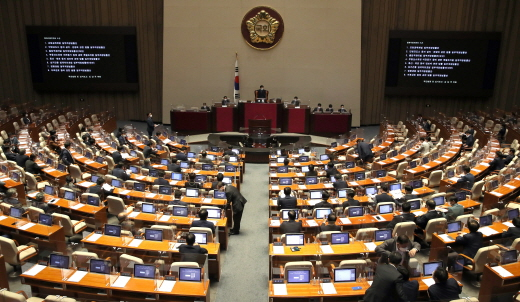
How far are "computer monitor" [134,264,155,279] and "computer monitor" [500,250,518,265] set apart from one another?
551 cm

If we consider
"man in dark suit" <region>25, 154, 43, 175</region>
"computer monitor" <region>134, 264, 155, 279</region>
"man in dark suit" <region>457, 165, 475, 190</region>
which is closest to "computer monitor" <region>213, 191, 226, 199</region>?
"computer monitor" <region>134, 264, 155, 279</region>

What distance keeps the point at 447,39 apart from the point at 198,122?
1271cm

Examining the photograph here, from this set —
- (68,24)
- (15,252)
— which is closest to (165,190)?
(15,252)

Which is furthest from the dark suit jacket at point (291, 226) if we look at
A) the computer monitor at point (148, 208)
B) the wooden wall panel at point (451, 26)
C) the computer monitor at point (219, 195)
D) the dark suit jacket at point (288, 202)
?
the wooden wall panel at point (451, 26)

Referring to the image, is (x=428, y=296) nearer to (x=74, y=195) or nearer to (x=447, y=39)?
(x=74, y=195)

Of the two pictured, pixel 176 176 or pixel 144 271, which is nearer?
pixel 144 271

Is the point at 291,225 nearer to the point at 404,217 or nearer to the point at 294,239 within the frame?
the point at 294,239

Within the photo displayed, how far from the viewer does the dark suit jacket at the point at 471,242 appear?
23.6 ft

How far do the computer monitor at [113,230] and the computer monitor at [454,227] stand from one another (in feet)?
20.3

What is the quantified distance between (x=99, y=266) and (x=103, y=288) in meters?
0.47

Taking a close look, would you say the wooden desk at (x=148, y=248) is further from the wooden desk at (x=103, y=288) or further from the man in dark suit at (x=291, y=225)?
the man in dark suit at (x=291, y=225)

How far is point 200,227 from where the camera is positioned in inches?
300

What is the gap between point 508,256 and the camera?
264 inches

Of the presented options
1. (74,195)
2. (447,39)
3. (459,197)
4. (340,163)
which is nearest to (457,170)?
(459,197)
